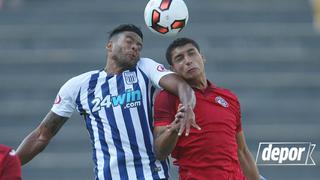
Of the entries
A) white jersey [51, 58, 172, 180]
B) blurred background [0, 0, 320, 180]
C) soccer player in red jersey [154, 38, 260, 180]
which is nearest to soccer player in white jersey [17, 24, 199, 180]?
white jersey [51, 58, 172, 180]

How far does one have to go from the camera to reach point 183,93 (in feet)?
15.6

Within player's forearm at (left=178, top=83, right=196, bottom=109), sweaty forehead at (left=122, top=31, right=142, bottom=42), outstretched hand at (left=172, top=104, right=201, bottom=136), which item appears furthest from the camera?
sweaty forehead at (left=122, top=31, right=142, bottom=42)

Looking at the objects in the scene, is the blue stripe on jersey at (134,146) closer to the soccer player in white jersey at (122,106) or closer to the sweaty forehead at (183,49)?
the soccer player in white jersey at (122,106)

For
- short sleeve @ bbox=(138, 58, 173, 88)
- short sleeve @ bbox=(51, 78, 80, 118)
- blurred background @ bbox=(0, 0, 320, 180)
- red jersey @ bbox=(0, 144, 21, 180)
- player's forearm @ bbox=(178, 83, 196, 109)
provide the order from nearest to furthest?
red jersey @ bbox=(0, 144, 21, 180) → player's forearm @ bbox=(178, 83, 196, 109) → short sleeve @ bbox=(138, 58, 173, 88) → short sleeve @ bbox=(51, 78, 80, 118) → blurred background @ bbox=(0, 0, 320, 180)

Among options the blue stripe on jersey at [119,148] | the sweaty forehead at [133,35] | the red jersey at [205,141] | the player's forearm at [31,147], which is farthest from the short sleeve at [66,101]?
the red jersey at [205,141]

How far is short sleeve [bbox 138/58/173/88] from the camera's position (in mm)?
5027

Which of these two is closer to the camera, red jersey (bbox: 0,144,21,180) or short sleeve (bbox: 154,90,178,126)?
red jersey (bbox: 0,144,21,180)

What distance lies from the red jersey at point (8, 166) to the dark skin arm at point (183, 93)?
1.09m

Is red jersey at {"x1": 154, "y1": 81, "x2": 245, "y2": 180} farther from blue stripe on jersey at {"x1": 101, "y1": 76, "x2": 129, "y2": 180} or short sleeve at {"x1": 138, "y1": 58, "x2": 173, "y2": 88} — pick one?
blue stripe on jersey at {"x1": 101, "y1": 76, "x2": 129, "y2": 180}

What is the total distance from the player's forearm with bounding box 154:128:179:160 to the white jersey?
0.13m

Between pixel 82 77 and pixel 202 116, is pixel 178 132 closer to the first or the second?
pixel 202 116

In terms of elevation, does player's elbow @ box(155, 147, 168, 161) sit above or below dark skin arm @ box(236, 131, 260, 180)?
above

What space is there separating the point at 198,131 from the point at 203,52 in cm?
646

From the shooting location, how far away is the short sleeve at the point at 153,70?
503cm
